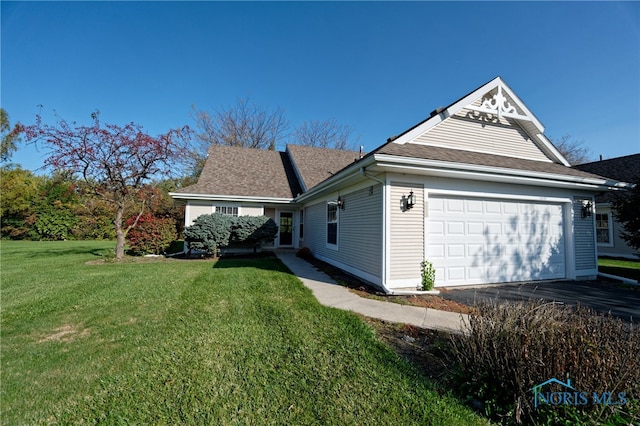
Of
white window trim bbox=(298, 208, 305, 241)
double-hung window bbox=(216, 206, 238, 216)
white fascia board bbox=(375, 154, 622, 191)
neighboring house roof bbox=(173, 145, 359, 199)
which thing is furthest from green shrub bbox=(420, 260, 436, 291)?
double-hung window bbox=(216, 206, 238, 216)

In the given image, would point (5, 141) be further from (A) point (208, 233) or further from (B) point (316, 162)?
(B) point (316, 162)

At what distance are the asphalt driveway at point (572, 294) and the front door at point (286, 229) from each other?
9903 mm

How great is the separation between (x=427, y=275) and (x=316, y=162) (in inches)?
439

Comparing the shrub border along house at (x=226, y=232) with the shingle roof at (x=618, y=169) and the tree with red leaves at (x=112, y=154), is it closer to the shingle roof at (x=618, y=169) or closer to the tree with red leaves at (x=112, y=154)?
the tree with red leaves at (x=112, y=154)

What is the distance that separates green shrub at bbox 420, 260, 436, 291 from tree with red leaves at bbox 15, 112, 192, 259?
11.5 metres

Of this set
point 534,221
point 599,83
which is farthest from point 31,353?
point 599,83

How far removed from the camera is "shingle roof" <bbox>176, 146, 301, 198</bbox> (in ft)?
43.0

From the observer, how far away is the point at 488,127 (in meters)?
7.77

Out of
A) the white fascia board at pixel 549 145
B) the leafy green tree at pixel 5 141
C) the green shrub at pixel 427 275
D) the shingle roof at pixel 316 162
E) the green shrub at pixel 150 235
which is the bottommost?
the green shrub at pixel 427 275

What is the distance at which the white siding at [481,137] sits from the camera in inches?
287

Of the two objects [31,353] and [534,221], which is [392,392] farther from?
[534,221]

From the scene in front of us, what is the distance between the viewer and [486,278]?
6789 mm

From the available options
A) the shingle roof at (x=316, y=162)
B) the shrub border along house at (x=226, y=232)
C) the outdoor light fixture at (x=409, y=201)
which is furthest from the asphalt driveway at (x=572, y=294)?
the shingle roof at (x=316, y=162)

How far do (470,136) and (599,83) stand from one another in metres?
5.18
